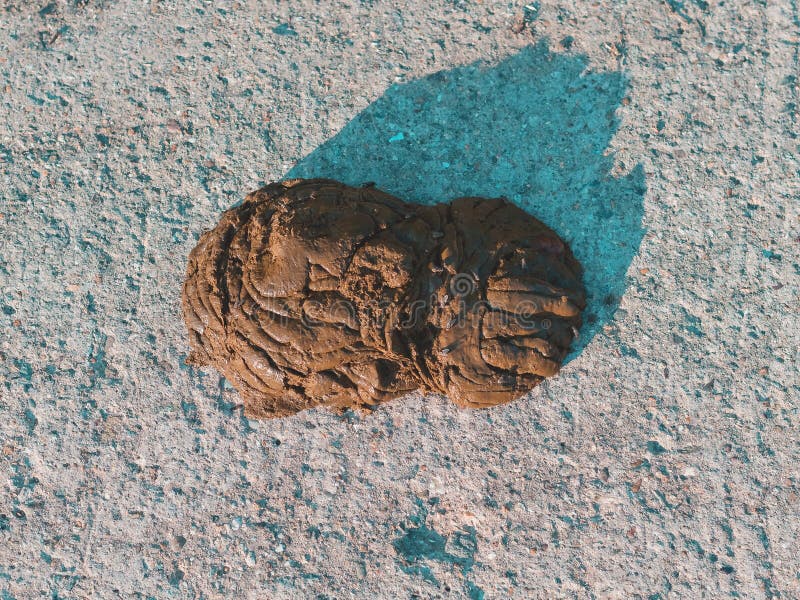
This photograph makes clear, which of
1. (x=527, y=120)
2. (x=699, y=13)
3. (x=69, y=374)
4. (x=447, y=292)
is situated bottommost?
(x=69, y=374)

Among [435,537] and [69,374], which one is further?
[69,374]

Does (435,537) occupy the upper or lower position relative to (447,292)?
lower

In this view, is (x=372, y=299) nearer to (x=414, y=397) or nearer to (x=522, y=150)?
(x=414, y=397)

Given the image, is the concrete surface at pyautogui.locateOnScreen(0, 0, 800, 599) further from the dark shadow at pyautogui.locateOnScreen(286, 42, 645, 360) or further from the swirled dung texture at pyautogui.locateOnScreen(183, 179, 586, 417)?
the swirled dung texture at pyautogui.locateOnScreen(183, 179, 586, 417)

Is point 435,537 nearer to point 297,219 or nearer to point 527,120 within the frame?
point 297,219

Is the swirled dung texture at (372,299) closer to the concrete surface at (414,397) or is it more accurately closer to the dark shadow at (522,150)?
the dark shadow at (522,150)

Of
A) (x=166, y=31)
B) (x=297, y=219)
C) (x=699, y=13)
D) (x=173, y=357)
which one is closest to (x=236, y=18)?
(x=166, y=31)

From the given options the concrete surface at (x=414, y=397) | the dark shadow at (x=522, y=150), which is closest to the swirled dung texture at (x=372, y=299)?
the dark shadow at (x=522, y=150)
